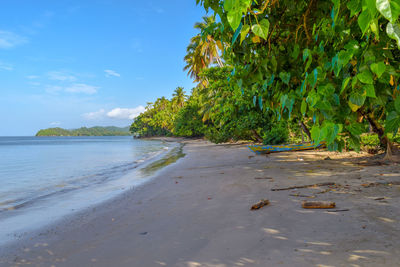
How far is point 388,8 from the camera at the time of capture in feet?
2.90

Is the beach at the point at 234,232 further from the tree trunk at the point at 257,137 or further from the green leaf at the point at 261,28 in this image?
the tree trunk at the point at 257,137

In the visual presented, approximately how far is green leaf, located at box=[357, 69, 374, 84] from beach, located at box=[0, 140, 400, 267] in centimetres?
176

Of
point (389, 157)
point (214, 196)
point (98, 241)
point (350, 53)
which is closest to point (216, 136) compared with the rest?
point (389, 157)

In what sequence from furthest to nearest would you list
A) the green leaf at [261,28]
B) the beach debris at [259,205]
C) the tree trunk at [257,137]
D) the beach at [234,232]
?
the tree trunk at [257,137] < the beach debris at [259,205] < the beach at [234,232] < the green leaf at [261,28]

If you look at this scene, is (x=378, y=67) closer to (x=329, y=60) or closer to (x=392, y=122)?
(x=392, y=122)

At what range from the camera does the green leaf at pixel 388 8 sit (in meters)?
0.87

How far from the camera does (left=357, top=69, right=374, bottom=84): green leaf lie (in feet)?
4.59

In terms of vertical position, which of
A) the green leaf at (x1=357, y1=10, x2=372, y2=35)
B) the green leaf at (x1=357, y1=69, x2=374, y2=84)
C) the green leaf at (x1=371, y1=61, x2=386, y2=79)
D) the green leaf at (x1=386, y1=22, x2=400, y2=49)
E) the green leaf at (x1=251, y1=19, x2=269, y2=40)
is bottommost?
the green leaf at (x1=357, y1=69, x2=374, y2=84)

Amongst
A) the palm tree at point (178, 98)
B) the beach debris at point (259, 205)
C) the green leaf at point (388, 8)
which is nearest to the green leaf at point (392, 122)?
the green leaf at point (388, 8)

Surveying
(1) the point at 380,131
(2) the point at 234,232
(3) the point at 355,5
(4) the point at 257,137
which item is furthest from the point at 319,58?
(4) the point at 257,137

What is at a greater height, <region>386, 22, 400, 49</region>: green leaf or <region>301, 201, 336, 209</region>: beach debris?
<region>386, 22, 400, 49</region>: green leaf

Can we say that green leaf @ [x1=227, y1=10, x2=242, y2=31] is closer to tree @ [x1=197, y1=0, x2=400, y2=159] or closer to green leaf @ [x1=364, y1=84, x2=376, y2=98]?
tree @ [x1=197, y1=0, x2=400, y2=159]

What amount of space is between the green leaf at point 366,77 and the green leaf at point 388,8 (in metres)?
0.59

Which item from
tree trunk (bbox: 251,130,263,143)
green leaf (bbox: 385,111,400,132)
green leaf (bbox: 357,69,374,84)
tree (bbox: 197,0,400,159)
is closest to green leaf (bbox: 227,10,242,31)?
tree (bbox: 197,0,400,159)
